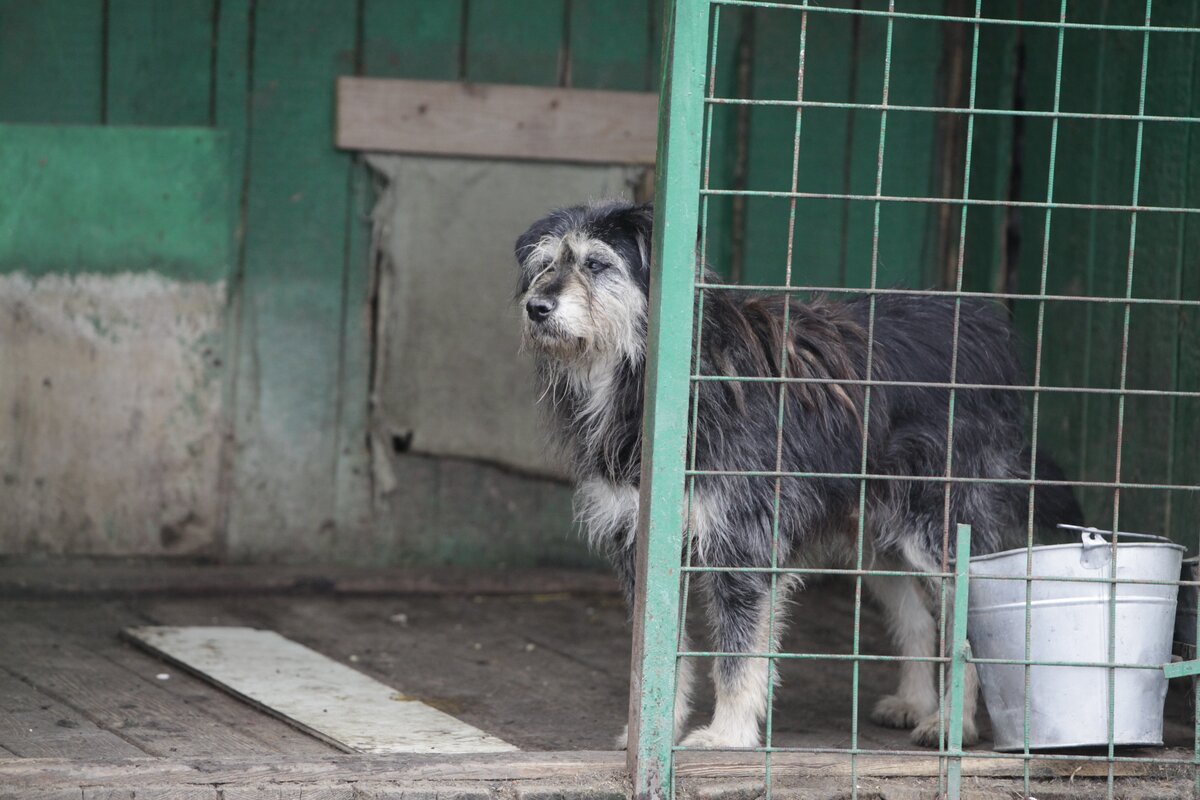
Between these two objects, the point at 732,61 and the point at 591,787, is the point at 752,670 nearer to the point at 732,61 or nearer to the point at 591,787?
the point at 591,787

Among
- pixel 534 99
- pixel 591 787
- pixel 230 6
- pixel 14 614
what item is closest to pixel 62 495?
pixel 14 614

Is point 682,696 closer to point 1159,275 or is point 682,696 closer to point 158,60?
point 1159,275

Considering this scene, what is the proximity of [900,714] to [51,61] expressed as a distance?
390 cm

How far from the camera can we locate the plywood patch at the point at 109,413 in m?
5.93

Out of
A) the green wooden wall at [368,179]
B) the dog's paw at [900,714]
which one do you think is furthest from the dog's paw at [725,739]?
the green wooden wall at [368,179]

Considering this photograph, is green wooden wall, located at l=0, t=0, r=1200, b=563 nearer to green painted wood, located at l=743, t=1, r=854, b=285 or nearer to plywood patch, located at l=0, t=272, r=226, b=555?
green painted wood, located at l=743, t=1, r=854, b=285

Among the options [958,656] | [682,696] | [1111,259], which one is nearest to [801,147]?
[1111,259]

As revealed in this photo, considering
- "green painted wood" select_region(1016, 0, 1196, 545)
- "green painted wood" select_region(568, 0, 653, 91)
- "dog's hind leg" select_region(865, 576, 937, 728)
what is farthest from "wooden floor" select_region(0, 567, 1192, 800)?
"green painted wood" select_region(568, 0, 653, 91)

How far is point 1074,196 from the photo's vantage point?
555 cm

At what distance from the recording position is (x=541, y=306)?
4109 millimetres

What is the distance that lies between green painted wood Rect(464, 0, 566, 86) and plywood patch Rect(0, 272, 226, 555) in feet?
4.64

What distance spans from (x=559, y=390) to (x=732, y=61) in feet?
7.96

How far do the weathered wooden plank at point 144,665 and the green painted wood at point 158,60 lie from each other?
6.12ft

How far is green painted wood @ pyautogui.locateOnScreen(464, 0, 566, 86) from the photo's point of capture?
6.14 meters
